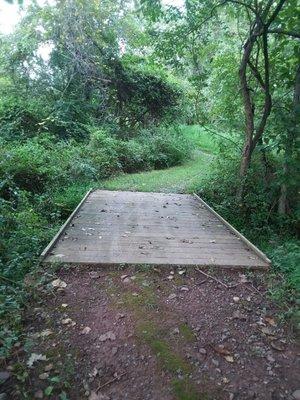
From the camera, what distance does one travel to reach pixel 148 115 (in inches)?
609

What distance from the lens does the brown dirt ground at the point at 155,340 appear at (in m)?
2.54

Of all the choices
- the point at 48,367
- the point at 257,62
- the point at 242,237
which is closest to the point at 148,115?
the point at 257,62

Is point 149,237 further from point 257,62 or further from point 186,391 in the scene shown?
point 257,62

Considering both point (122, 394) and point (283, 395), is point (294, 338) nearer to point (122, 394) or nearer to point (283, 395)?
point (283, 395)

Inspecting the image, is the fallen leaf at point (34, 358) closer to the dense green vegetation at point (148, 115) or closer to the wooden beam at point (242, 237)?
the dense green vegetation at point (148, 115)

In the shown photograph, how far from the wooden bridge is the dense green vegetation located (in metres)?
0.38

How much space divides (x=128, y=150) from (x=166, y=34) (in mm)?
5170

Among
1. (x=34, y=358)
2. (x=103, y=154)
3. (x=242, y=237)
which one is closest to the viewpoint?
(x=34, y=358)

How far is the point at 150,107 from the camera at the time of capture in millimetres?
15242

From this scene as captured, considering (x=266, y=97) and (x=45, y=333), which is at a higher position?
(x=266, y=97)

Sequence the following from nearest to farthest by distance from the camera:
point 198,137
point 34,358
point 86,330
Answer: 1. point 34,358
2. point 86,330
3. point 198,137

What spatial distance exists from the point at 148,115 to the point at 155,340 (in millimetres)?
13498

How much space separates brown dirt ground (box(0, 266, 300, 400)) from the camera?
254 cm

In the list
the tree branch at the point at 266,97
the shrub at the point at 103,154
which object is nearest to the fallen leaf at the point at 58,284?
the tree branch at the point at 266,97
